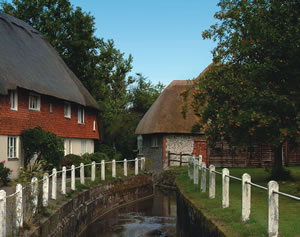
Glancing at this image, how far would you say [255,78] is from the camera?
1473 centimetres

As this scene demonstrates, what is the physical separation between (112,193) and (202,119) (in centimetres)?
735

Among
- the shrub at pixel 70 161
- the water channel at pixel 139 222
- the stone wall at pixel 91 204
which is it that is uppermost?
the shrub at pixel 70 161

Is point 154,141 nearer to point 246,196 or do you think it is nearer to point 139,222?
point 139,222

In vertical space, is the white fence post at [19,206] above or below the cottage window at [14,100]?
below

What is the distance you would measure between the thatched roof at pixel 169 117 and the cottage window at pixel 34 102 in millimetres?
11775

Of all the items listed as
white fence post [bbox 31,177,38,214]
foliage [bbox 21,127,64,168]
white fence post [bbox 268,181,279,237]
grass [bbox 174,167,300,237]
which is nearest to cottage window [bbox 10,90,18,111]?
foliage [bbox 21,127,64,168]

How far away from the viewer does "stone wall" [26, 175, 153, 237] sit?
1125 cm

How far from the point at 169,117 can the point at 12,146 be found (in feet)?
52.4

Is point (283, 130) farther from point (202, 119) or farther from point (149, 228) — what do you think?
point (149, 228)

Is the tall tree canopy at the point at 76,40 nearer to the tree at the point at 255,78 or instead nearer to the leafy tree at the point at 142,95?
the leafy tree at the point at 142,95

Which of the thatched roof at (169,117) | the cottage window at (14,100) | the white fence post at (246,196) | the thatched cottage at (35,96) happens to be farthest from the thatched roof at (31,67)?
the white fence post at (246,196)

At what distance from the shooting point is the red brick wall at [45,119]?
21562 millimetres

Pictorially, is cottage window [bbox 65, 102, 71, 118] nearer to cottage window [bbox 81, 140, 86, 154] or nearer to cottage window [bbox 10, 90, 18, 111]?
cottage window [bbox 81, 140, 86, 154]

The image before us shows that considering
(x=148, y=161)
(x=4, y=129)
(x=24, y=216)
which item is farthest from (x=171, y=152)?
(x=24, y=216)
